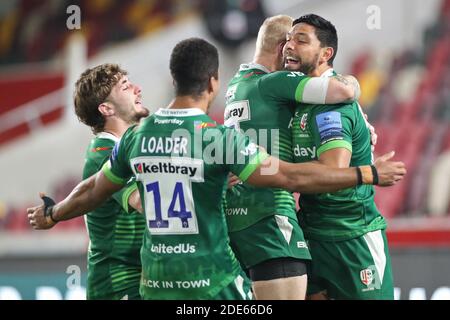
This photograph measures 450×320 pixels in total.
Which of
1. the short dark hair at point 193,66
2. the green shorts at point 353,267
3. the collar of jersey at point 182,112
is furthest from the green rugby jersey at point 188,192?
the green shorts at point 353,267

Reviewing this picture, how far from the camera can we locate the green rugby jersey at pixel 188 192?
14.3ft

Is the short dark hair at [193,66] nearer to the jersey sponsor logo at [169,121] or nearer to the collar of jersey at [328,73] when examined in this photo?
the jersey sponsor logo at [169,121]

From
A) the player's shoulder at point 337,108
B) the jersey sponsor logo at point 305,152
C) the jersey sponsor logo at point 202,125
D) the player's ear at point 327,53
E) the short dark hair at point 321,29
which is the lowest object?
the jersey sponsor logo at point 202,125

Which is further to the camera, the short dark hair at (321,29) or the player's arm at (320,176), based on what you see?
the short dark hair at (321,29)

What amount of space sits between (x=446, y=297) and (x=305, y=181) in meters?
3.61

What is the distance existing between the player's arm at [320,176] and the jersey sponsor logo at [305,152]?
758mm

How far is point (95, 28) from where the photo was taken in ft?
57.9

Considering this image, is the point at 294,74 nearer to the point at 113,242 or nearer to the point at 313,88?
the point at 313,88

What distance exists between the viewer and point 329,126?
5012 millimetres

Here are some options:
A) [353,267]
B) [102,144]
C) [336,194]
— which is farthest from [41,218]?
[353,267]

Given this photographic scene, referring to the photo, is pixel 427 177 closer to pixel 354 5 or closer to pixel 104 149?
pixel 354 5

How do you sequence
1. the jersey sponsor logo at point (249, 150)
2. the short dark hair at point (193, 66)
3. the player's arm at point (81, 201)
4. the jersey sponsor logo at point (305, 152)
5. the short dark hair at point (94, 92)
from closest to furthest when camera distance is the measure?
1. the jersey sponsor logo at point (249, 150)
2. the short dark hair at point (193, 66)
3. the player's arm at point (81, 201)
4. the jersey sponsor logo at point (305, 152)
5. the short dark hair at point (94, 92)

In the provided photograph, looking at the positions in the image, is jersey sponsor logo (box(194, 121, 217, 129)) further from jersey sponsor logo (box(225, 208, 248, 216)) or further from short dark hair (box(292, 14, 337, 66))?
short dark hair (box(292, 14, 337, 66))

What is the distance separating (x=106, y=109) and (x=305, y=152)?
1202mm
